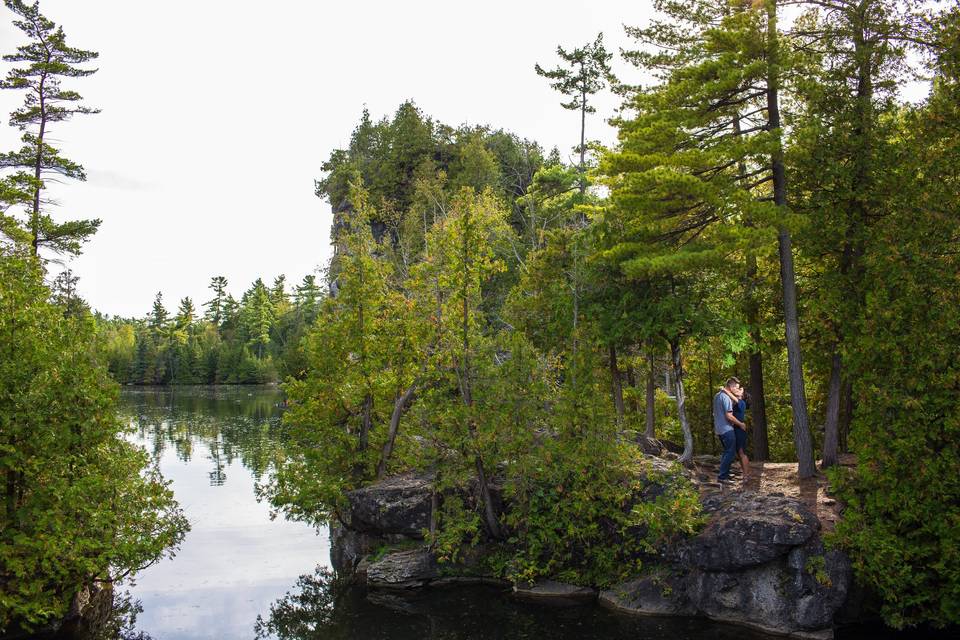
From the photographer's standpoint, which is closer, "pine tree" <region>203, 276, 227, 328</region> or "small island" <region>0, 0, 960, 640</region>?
"small island" <region>0, 0, 960, 640</region>

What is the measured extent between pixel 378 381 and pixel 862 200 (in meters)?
12.1

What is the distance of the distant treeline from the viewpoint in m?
96.2

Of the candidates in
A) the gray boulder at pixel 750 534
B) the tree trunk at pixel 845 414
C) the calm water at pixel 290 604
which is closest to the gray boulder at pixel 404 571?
the calm water at pixel 290 604

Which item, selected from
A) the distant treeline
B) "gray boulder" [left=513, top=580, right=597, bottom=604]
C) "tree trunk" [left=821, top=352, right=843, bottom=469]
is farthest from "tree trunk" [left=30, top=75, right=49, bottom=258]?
the distant treeline

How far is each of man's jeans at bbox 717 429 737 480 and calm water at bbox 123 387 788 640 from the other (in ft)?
11.7

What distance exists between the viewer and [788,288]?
16047 mm

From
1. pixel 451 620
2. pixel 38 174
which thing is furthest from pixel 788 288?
pixel 38 174

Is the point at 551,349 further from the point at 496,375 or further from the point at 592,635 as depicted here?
the point at 592,635

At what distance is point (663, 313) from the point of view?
16922mm

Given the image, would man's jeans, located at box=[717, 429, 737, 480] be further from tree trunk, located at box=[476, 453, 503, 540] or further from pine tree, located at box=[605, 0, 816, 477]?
tree trunk, located at box=[476, 453, 503, 540]

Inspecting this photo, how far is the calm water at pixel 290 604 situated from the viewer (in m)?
13.4

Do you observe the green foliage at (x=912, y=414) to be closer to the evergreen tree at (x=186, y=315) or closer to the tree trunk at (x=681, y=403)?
the tree trunk at (x=681, y=403)

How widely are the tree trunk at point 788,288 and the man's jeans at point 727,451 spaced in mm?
1482

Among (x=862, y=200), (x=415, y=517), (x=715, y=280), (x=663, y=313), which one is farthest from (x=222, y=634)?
(x=862, y=200)
